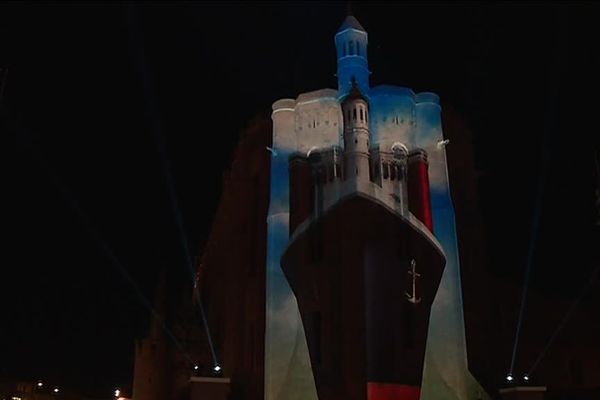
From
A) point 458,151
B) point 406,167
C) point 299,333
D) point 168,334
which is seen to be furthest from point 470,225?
point 168,334

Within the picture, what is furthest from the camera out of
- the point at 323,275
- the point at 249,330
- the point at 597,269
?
the point at 597,269

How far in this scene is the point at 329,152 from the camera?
38594mm

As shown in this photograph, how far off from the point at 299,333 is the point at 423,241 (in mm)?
8480

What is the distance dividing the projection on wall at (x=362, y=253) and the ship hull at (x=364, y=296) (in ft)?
0.18

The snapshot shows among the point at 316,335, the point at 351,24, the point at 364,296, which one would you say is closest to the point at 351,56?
the point at 351,24

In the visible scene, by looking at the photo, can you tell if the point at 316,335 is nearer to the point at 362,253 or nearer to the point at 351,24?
the point at 362,253

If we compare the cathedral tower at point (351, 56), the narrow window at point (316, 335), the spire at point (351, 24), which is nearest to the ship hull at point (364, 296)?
the narrow window at point (316, 335)

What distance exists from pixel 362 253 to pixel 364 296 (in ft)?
8.04

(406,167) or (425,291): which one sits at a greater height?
(406,167)

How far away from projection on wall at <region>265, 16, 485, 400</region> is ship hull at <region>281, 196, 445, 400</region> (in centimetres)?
6

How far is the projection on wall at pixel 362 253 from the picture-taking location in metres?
34.3

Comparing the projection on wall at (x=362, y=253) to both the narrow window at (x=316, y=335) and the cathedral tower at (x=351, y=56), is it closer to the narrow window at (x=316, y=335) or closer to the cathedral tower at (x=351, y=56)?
the narrow window at (x=316, y=335)

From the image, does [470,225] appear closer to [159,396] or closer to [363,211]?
[363,211]

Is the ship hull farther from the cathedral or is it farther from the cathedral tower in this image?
the cathedral tower
